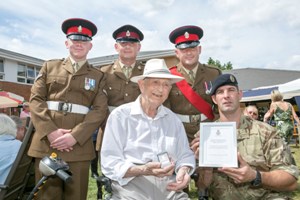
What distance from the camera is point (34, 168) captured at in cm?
299

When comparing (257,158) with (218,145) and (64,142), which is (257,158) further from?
(64,142)

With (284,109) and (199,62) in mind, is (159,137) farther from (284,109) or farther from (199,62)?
(284,109)

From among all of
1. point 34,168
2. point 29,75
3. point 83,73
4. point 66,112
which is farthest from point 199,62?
point 29,75

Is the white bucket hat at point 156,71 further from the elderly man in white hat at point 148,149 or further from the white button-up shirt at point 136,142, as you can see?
the white button-up shirt at point 136,142

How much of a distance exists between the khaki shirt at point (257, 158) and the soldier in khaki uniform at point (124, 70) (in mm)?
1326

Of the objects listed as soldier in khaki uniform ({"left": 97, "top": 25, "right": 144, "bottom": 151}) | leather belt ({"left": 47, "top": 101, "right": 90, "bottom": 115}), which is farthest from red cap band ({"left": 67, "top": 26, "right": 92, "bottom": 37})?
leather belt ({"left": 47, "top": 101, "right": 90, "bottom": 115})

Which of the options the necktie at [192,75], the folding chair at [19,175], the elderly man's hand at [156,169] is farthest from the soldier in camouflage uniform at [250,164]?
the folding chair at [19,175]

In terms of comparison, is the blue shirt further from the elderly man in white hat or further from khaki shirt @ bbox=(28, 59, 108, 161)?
the elderly man in white hat

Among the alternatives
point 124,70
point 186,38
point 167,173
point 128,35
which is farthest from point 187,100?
point 167,173

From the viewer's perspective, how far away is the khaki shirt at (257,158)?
2324mm

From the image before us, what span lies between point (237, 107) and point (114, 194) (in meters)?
1.22

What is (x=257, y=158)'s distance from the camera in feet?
7.77

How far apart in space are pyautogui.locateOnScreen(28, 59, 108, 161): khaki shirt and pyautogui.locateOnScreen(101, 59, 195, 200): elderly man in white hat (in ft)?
2.04

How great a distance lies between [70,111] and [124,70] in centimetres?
82
